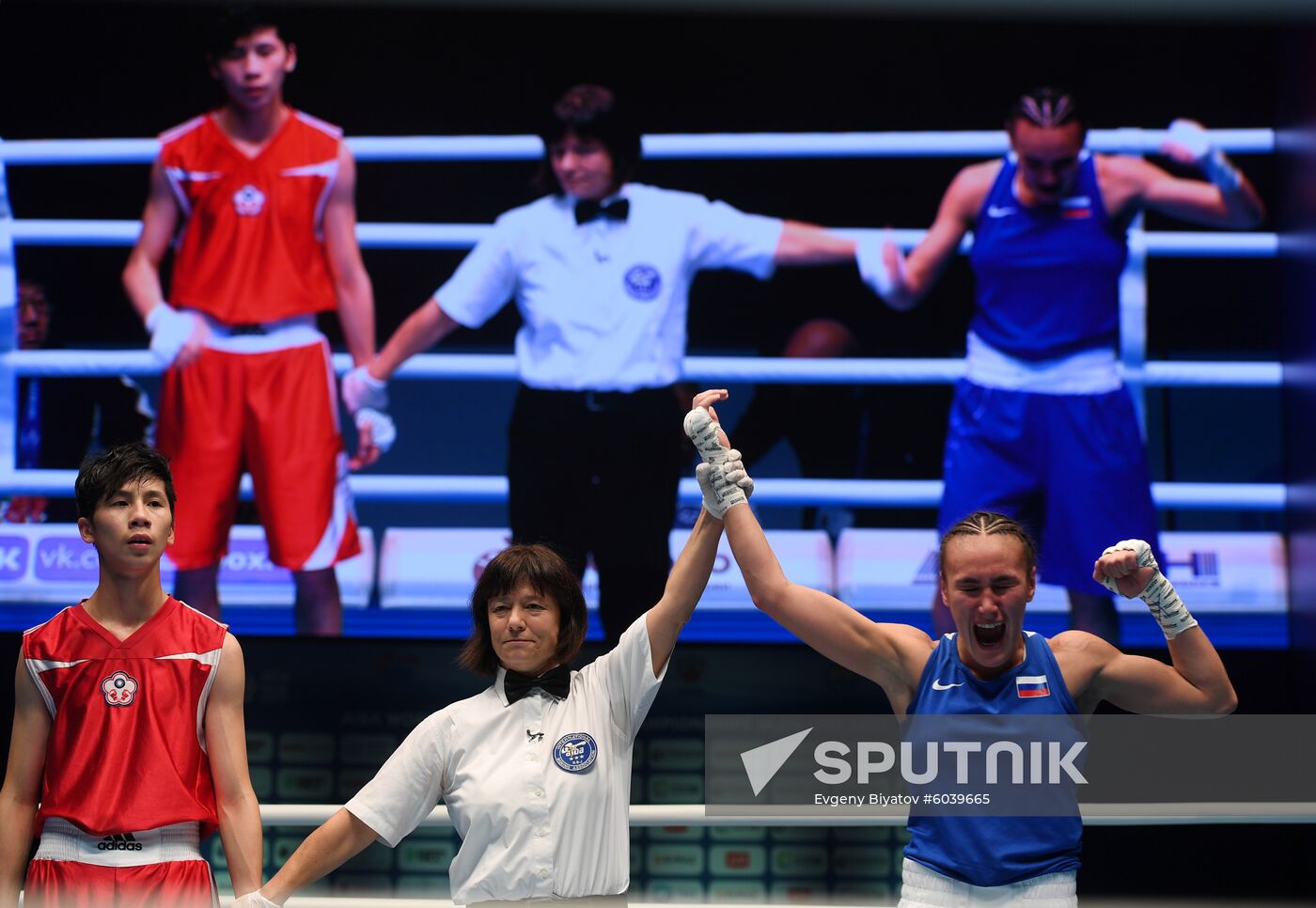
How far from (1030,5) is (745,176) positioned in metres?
3.37

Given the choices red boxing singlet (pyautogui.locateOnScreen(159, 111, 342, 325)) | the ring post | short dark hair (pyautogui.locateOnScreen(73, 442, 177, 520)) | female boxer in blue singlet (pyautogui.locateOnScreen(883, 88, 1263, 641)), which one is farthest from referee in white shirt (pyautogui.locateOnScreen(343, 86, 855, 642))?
short dark hair (pyautogui.locateOnScreen(73, 442, 177, 520))

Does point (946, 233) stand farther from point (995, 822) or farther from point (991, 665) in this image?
point (995, 822)

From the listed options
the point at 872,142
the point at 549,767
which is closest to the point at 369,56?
the point at 872,142

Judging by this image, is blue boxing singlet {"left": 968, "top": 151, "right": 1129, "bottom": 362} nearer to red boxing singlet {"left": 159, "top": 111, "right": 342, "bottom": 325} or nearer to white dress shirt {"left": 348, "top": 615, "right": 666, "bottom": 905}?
red boxing singlet {"left": 159, "top": 111, "right": 342, "bottom": 325}

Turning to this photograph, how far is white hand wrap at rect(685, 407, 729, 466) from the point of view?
2133 millimetres

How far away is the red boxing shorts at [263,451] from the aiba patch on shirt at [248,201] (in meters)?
0.40

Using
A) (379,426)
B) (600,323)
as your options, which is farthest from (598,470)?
(379,426)

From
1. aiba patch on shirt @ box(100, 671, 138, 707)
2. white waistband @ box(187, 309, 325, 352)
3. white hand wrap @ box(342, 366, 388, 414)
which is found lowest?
aiba patch on shirt @ box(100, 671, 138, 707)

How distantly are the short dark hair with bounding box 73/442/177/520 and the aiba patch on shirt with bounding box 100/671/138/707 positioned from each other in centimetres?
28

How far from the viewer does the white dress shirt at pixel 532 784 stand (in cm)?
193

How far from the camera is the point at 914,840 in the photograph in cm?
208

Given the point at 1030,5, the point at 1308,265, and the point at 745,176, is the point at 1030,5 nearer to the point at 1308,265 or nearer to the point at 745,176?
the point at 745,176

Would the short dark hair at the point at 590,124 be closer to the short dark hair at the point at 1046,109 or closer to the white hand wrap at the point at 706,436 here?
the short dark hair at the point at 1046,109

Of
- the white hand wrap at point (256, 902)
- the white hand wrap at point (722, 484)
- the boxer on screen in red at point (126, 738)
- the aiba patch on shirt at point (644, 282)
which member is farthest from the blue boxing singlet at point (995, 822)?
the aiba patch on shirt at point (644, 282)
